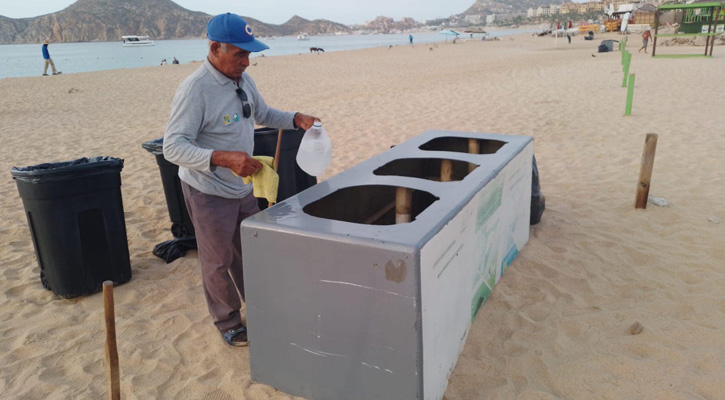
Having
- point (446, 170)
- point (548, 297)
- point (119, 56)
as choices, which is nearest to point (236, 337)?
point (446, 170)

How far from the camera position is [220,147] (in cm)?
255

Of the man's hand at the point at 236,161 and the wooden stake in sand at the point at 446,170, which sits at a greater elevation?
the man's hand at the point at 236,161

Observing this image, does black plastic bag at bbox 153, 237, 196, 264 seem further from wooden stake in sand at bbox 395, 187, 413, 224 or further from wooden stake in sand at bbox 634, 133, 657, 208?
wooden stake in sand at bbox 634, 133, 657, 208

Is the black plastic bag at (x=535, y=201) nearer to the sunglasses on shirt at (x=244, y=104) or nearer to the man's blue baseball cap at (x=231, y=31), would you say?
the sunglasses on shirt at (x=244, y=104)

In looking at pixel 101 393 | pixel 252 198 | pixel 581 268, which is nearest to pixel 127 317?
pixel 101 393

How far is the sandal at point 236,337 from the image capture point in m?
2.89

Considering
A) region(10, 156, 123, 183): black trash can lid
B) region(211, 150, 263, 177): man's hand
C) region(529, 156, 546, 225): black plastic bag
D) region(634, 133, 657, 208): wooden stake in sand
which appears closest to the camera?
region(211, 150, 263, 177): man's hand

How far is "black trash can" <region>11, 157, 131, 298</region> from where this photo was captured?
3219 mm

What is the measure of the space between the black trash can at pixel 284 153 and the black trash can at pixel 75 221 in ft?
3.33

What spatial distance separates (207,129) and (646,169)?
4.00 metres

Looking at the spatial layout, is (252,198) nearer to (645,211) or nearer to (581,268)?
(581,268)

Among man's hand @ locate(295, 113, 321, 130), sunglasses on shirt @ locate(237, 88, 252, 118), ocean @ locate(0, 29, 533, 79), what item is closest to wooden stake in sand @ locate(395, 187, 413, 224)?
man's hand @ locate(295, 113, 321, 130)

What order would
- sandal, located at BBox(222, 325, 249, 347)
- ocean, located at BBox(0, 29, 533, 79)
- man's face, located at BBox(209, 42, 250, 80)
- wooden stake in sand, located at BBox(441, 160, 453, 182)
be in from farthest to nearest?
ocean, located at BBox(0, 29, 533, 79) < wooden stake in sand, located at BBox(441, 160, 453, 182) < sandal, located at BBox(222, 325, 249, 347) < man's face, located at BBox(209, 42, 250, 80)

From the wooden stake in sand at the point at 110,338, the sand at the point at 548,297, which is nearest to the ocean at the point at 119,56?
the sand at the point at 548,297
